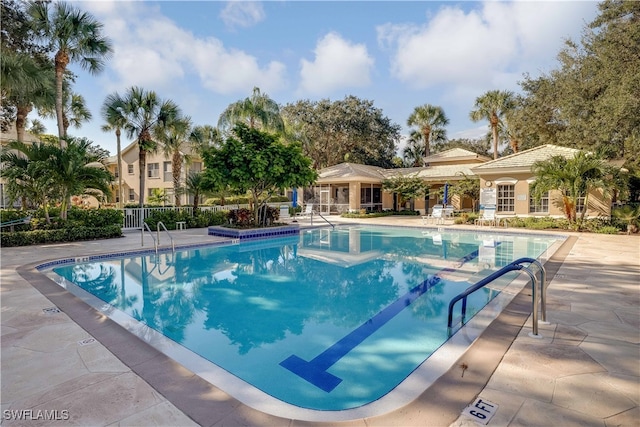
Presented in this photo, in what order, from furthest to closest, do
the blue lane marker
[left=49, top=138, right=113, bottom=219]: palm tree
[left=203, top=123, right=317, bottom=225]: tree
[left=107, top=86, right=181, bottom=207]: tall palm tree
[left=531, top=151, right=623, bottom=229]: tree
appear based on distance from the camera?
[left=107, top=86, right=181, bottom=207]: tall palm tree
[left=531, top=151, right=623, bottom=229]: tree
[left=203, top=123, right=317, bottom=225]: tree
[left=49, top=138, right=113, bottom=219]: palm tree
the blue lane marker

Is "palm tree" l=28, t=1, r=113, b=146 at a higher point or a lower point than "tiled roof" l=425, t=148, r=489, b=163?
higher

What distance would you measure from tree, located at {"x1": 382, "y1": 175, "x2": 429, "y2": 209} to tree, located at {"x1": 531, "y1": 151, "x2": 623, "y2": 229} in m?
8.54

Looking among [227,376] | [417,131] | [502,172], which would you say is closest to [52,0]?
[227,376]

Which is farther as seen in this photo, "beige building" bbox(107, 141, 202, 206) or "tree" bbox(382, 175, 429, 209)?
"beige building" bbox(107, 141, 202, 206)

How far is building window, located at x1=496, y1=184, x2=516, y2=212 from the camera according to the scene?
1892 centimetres

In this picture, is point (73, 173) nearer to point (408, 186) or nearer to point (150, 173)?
point (150, 173)

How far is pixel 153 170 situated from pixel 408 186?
21.4 m

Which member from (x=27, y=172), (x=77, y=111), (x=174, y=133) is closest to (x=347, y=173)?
(x=174, y=133)

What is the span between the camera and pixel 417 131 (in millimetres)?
34594

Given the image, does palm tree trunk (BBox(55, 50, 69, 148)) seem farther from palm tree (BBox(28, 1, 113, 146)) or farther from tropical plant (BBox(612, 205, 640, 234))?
tropical plant (BBox(612, 205, 640, 234))

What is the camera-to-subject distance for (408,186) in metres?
24.2

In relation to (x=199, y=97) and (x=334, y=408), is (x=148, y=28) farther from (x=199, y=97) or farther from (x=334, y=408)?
(x=334, y=408)

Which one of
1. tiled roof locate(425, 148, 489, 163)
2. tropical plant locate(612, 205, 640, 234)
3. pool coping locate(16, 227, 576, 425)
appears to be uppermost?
tiled roof locate(425, 148, 489, 163)

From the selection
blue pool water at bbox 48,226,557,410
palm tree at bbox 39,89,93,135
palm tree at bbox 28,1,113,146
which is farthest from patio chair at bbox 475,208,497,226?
palm tree at bbox 39,89,93,135
